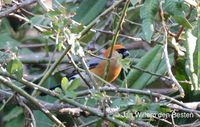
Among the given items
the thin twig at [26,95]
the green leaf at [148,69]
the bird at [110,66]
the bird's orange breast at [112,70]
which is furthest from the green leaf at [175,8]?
the bird's orange breast at [112,70]

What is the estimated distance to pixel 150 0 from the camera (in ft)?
6.82

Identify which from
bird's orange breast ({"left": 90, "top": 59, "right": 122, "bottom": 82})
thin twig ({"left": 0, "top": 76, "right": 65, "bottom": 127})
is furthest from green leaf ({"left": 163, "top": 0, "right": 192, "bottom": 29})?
bird's orange breast ({"left": 90, "top": 59, "right": 122, "bottom": 82})

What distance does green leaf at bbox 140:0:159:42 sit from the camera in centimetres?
208

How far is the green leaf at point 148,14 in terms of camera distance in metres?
2.08

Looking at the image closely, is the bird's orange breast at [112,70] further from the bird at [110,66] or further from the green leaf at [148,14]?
the green leaf at [148,14]

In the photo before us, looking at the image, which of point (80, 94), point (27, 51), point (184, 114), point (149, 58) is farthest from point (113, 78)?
point (80, 94)

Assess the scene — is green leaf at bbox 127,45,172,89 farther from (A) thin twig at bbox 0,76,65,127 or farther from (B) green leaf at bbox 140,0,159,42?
(A) thin twig at bbox 0,76,65,127

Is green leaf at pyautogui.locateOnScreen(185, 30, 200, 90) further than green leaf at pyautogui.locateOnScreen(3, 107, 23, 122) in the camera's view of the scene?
No

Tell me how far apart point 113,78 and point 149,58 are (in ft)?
3.72

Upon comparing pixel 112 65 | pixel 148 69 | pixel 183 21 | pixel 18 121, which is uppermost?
pixel 183 21

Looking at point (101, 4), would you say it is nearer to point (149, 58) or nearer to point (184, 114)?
point (149, 58)

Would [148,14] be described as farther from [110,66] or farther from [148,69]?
[110,66]

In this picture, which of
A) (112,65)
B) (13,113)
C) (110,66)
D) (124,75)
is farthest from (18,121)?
(124,75)

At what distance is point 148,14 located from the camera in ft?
6.88
